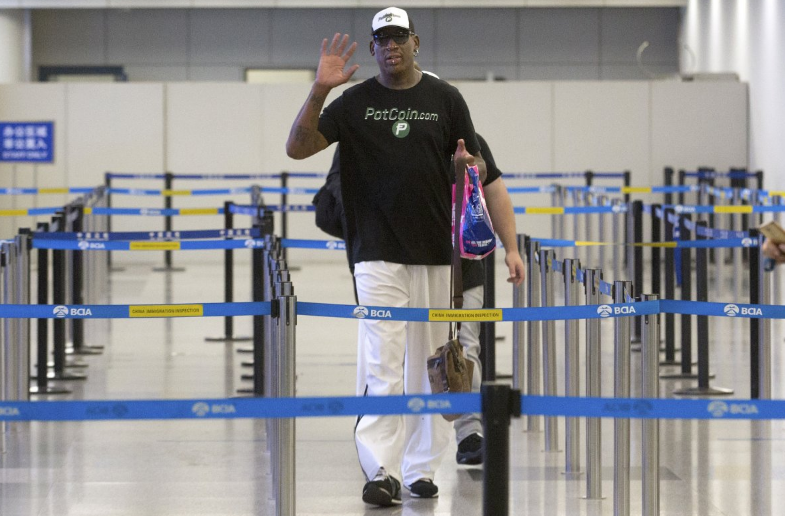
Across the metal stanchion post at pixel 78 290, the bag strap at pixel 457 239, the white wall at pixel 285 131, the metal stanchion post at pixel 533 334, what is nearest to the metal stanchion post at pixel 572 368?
the metal stanchion post at pixel 533 334

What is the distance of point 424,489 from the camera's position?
19.1 feet

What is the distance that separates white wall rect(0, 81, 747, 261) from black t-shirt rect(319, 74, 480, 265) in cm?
1351

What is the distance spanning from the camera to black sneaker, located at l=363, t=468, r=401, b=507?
558 cm

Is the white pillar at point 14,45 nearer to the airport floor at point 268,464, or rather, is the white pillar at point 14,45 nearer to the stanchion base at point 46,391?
the airport floor at point 268,464

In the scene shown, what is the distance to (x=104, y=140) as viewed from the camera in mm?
19312

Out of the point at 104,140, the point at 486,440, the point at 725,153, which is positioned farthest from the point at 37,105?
the point at 486,440

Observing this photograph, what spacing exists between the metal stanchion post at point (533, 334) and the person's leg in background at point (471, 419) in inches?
18.2

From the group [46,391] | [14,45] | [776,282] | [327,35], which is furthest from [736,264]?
[14,45]

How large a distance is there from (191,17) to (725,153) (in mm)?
11682

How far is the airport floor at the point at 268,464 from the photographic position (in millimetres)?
5758

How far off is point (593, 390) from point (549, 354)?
1141mm

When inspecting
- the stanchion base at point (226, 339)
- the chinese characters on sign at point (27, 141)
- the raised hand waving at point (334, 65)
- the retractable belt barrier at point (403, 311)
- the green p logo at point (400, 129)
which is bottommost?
the stanchion base at point (226, 339)

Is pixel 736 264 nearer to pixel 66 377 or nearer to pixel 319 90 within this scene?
pixel 66 377

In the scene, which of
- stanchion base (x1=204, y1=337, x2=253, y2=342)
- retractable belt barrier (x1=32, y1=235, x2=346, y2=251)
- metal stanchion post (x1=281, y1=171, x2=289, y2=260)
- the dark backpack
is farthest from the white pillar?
the dark backpack
